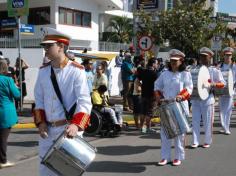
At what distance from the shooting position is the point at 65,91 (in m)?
4.73

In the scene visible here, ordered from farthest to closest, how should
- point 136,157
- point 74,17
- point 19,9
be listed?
point 74,17, point 19,9, point 136,157

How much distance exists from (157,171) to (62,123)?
129 inches

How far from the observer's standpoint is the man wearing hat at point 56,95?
4.67 metres

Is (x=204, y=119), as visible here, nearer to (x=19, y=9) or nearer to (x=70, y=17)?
(x=19, y=9)

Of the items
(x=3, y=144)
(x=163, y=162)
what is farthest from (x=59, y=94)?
(x=163, y=162)

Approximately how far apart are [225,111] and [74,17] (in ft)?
72.7

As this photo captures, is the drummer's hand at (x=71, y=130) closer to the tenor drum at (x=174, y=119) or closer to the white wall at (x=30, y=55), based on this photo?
the tenor drum at (x=174, y=119)

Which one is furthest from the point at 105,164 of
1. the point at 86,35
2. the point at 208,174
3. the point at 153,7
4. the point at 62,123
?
the point at 86,35

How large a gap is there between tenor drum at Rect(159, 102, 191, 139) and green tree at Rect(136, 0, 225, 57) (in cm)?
1529

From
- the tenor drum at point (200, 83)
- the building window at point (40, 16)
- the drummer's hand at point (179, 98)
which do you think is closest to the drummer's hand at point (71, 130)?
the drummer's hand at point (179, 98)

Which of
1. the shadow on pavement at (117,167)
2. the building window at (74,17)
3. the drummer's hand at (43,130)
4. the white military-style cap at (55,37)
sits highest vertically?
the building window at (74,17)

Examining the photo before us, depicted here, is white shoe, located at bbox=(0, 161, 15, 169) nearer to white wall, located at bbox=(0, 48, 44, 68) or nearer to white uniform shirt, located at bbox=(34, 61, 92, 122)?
white uniform shirt, located at bbox=(34, 61, 92, 122)

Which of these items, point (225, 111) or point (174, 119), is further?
point (225, 111)

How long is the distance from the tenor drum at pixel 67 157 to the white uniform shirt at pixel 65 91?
0.33m
